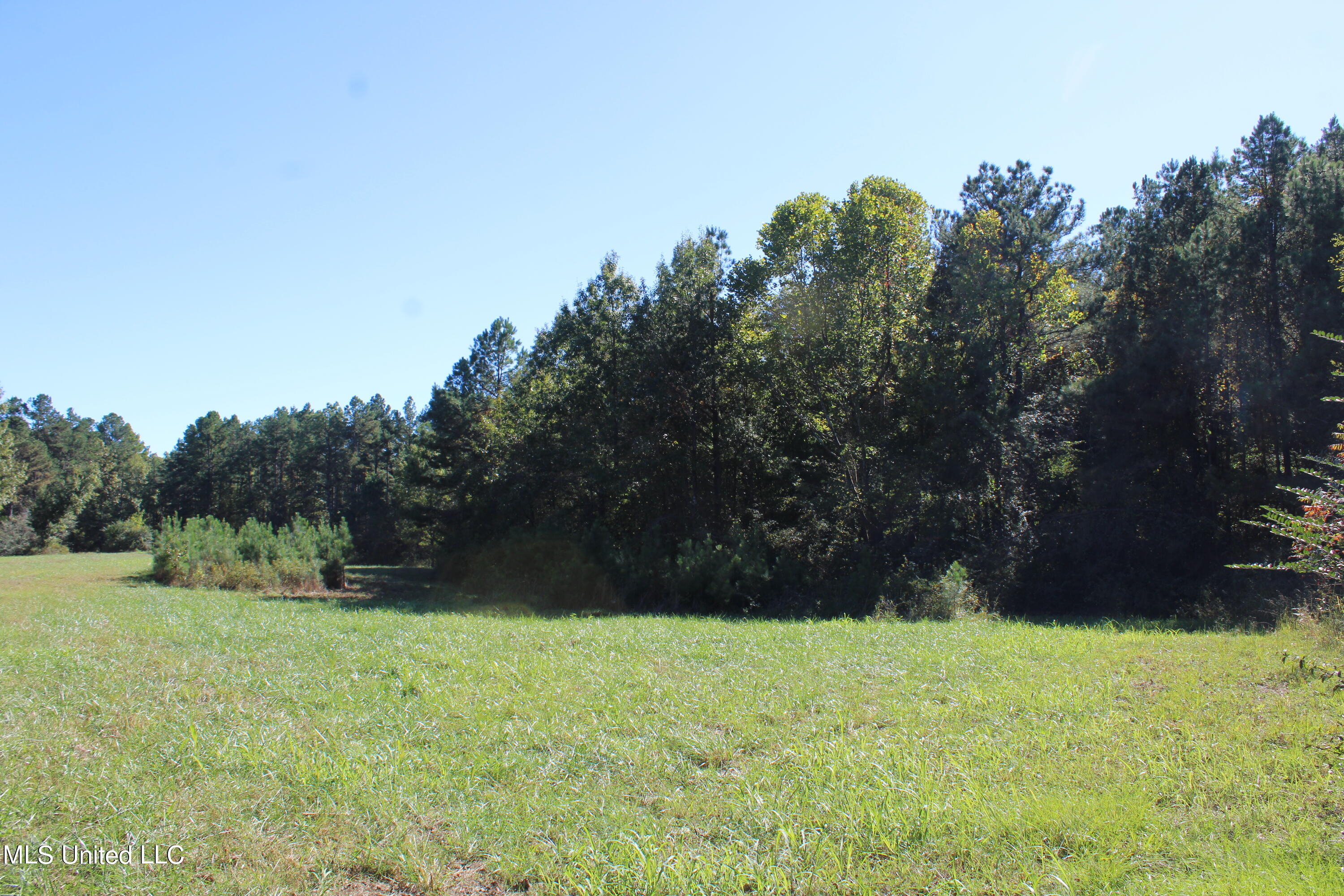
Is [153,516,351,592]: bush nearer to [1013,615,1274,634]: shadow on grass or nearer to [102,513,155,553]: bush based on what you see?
[1013,615,1274,634]: shadow on grass

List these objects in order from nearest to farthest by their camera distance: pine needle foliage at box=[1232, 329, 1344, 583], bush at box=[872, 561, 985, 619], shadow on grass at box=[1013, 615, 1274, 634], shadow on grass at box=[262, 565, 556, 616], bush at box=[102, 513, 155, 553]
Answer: pine needle foliage at box=[1232, 329, 1344, 583]
shadow on grass at box=[1013, 615, 1274, 634]
bush at box=[872, 561, 985, 619]
shadow on grass at box=[262, 565, 556, 616]
bush at box=[102, 513, 155, 553]

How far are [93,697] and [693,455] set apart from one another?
67.4 ft

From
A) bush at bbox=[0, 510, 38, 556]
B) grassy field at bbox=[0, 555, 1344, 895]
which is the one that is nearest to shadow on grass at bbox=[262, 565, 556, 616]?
grassy field at bbox=[0, 555, 1344, 895]

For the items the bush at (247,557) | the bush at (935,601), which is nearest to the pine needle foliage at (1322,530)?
the bush at (935,601)

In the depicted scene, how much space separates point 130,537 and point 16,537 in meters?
6.02

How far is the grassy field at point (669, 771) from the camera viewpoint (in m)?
3.89

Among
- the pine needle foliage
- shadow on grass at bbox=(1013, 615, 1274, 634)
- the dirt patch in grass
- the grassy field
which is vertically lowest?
shadow on grass at bbox=(1013, 615, 1274, 634)

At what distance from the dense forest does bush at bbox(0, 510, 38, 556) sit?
3244cm

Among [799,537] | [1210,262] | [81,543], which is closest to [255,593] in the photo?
[799,537]

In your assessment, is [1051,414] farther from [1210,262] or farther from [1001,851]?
[1001,851]

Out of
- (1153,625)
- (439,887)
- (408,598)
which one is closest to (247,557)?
(408,598)

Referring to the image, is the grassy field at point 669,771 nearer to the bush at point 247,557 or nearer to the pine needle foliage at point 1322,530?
the pine needle foliage at point 1322,530

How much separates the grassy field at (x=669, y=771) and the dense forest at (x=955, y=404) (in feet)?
37.4

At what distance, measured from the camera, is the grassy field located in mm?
3887
